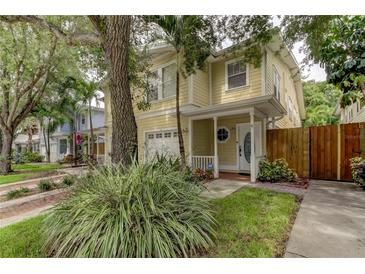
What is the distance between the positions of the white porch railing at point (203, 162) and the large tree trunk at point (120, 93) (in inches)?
190

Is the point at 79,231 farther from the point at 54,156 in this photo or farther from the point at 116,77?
the point at 54,156

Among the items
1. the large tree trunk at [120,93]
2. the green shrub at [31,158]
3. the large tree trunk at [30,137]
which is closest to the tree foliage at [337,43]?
the large tree trunk at [120,93]

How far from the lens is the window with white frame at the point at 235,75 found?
8.94m

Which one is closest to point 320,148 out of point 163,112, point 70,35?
point 163,112

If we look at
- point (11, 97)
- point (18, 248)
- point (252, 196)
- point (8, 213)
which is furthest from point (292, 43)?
point (11, 97)

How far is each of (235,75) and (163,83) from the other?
11.7ft

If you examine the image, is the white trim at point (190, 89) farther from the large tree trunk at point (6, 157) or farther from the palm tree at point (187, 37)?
the large tree trunk at point (6, 157)

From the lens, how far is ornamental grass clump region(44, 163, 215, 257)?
8.10 ft

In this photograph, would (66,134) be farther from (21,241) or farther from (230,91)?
(21,241)

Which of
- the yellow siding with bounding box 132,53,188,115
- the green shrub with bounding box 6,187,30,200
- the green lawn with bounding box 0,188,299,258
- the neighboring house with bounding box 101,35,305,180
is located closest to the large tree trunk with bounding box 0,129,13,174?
the green shrub with bounding box 6,187,30,200

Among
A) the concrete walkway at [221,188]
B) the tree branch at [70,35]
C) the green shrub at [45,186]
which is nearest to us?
the tree branch at [70,35]

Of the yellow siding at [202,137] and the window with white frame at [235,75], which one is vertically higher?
the window with white frame at [235,75]

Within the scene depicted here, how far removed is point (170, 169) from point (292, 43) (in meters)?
6.30

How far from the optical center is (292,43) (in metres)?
6.84
